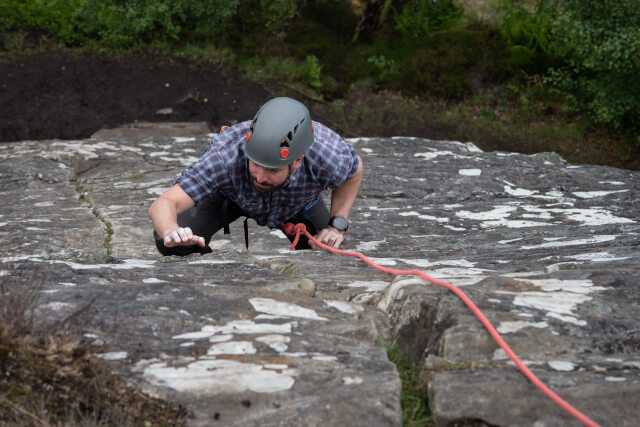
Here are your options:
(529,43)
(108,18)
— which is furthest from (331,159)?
(529,43)

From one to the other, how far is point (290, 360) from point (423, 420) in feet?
1.89

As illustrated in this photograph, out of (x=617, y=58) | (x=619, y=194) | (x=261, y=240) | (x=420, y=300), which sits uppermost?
(x=617, y=58)

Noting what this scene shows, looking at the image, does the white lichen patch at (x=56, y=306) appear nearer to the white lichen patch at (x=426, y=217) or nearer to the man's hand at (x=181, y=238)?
the man's hand at (x=181, y=238)

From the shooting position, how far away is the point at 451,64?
1636cm

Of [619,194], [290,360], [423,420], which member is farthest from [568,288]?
[619,194]

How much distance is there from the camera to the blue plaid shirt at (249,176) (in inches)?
171

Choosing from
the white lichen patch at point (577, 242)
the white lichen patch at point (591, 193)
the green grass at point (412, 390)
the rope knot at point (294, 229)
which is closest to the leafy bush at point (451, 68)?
the white lichen patch at point (591, 193)

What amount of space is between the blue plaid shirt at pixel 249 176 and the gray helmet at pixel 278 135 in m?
0.26

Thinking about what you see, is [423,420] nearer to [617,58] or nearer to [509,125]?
[617,58]

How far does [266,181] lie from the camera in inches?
170

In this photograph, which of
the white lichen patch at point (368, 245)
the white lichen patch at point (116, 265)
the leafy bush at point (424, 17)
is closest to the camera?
the white lichen patch at point (116, 265)

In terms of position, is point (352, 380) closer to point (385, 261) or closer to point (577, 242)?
point (385, 261)

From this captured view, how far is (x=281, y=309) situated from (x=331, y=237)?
208 cm

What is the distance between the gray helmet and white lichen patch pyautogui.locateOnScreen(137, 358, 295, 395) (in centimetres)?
188
